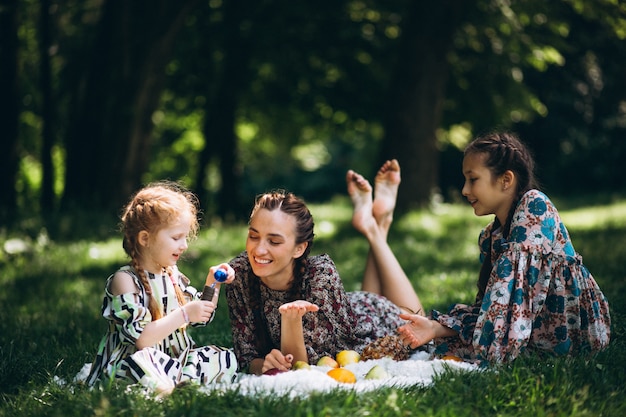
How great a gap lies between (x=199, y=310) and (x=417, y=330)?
1.39 metres

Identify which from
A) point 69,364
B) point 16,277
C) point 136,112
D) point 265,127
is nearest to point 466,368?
point 69,364

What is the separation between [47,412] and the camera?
3.38 metres

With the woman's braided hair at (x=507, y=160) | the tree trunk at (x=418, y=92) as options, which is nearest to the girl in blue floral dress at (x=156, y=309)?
the woman's braided hair at (x=507, y=160)

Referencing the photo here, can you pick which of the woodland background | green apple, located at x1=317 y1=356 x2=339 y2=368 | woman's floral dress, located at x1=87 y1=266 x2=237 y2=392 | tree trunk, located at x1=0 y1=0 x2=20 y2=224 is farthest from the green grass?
tree trunk, located at x1=0 y1=0 x2=20 y2=224

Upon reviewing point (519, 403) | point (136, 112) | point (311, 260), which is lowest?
point (519, 403)

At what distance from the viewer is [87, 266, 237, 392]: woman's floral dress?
3.69 m

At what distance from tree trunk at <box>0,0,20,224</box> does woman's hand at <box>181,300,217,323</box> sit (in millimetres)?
8643

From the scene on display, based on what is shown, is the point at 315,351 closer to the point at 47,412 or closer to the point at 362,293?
the point at 362,293

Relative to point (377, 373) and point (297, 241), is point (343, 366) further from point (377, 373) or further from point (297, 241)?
point (297, 241)

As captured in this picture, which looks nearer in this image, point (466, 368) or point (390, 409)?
point (390, 409)

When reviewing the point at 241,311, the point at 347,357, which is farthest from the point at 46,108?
the point at 347,357

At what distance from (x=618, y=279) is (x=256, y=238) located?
3.65m

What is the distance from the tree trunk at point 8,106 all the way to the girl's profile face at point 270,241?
833cm

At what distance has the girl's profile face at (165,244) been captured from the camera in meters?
3.90
